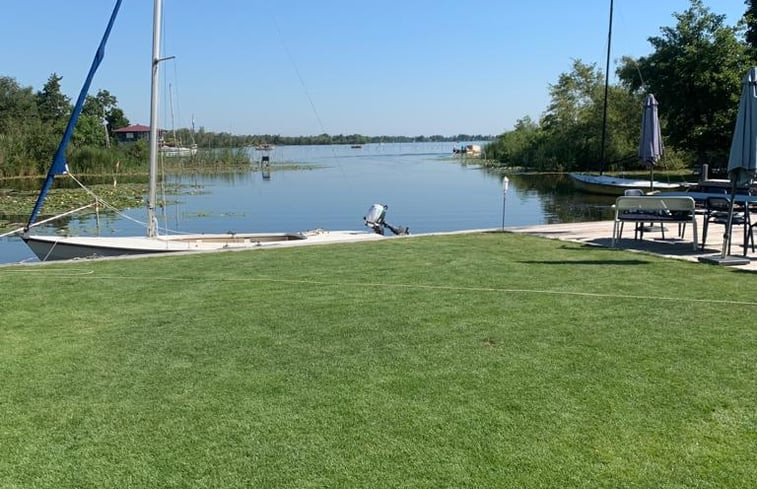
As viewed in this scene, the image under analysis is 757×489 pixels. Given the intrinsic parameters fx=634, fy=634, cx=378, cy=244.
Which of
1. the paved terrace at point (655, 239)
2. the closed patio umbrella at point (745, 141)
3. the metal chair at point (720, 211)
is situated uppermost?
the closed patio umbrella at point (745, 141)

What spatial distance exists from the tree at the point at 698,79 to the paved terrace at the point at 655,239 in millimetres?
24258

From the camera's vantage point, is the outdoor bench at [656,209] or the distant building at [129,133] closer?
the outdoor bench at [656,209]

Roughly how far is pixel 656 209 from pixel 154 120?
31.5ft

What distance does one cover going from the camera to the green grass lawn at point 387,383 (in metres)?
2.95

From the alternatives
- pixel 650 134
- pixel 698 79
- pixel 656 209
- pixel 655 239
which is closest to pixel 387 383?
pixel 656 209

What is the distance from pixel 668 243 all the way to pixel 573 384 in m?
6.52

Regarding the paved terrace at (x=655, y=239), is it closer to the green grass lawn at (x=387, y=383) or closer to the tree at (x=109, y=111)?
the green grass lawn at (x=387, y=383)

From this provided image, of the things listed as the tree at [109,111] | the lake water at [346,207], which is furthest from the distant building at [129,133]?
the lake water at [346,207]

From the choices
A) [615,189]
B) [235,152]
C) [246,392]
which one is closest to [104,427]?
[246,392]

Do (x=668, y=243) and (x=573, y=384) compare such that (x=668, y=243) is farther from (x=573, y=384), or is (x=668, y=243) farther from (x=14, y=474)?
(x=14, y=474)

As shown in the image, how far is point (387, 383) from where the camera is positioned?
3865 millimetres

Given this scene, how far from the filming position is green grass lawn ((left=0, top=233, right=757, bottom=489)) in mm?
2945

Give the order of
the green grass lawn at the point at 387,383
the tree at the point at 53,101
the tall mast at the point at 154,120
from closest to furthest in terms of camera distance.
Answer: the green grass lawn at the point at 387,383 < the tall mast at the point at 154,120 < the tree at the point at 53,101

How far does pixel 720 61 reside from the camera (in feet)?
109
